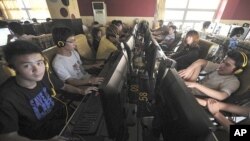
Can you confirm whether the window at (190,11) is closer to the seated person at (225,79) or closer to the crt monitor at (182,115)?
the seated person at (225,79)

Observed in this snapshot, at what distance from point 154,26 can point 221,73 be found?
19.5 ft

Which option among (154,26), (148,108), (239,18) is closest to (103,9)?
(154,26)

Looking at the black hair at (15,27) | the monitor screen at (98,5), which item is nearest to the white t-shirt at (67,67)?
the black hair at (15,27)

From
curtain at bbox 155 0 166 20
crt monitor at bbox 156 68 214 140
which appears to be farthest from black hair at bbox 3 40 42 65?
curtain at bbox 155 0 166 20

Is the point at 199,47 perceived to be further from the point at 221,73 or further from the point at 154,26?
the point at 154,26

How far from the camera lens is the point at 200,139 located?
1.12 feet

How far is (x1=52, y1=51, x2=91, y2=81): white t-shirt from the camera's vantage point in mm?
1447

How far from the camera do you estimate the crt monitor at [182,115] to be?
336mm

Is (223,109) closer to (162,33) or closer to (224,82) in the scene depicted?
(224,82)

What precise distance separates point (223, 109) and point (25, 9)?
10.3m

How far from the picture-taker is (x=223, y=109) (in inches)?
50.8

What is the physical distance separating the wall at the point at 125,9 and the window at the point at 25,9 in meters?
2.49

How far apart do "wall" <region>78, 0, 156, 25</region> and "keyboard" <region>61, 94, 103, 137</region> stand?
6609 millimetres

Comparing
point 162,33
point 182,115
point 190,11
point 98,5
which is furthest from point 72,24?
point 190,11
